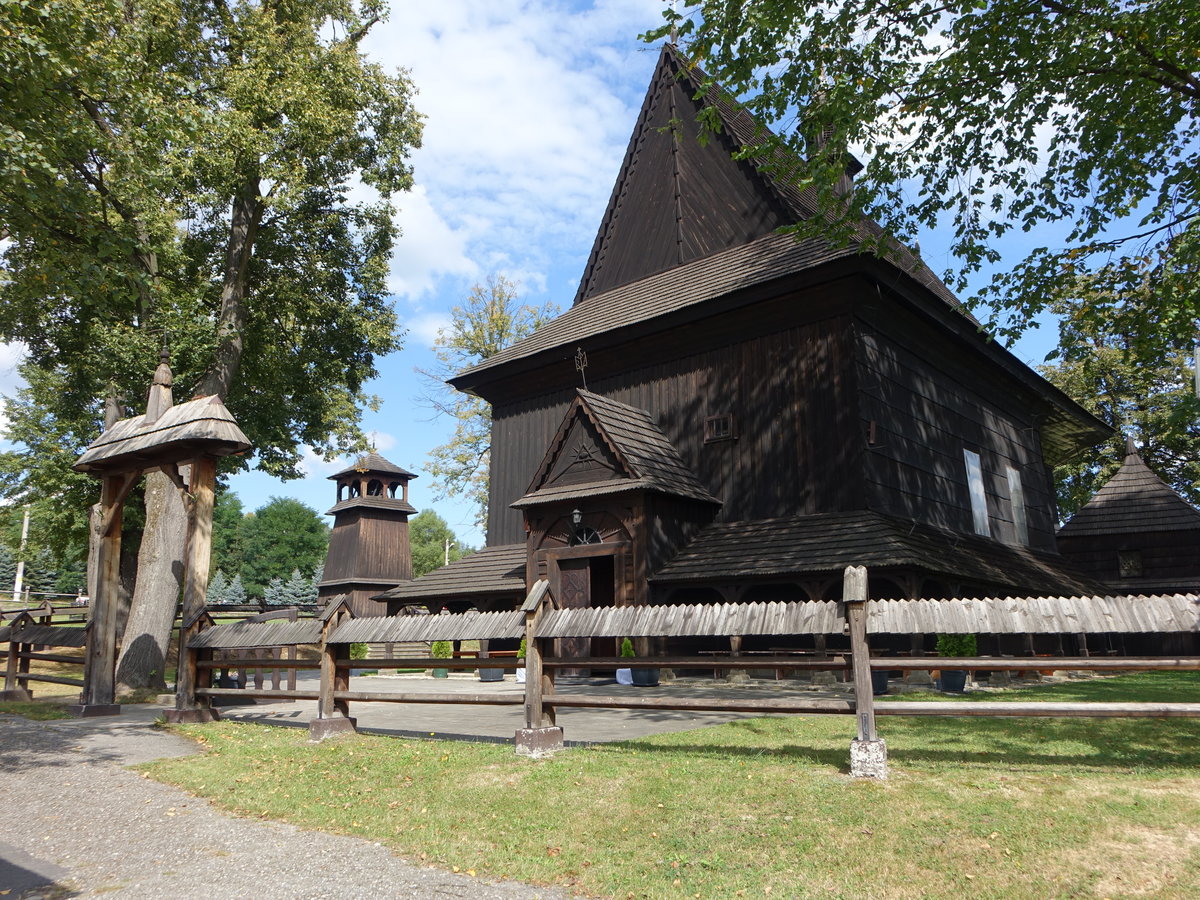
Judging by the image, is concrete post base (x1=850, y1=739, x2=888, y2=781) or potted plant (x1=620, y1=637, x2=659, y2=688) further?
potted plant (x1=620, y1=637, x2=659, y2=688)

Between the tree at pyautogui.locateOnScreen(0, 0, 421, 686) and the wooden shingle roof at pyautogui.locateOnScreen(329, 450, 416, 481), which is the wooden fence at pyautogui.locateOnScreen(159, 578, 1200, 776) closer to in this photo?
the tree at pyautogui.locateOnScreen(0, 0, 421, 686)

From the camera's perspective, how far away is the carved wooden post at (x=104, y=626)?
37.9 ft

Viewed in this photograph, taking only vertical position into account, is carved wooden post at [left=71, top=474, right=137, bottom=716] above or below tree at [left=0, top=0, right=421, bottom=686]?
below

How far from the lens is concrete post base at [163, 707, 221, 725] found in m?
10.8

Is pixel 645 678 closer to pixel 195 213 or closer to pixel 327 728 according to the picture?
pixel 327 728

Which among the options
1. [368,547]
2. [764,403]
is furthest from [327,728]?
[368,547]

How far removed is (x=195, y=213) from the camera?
1933 centimetres

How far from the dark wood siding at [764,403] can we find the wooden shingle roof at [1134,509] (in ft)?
55.7

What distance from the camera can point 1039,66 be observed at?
12.0 m

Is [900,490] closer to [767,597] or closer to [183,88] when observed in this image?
[767,597]

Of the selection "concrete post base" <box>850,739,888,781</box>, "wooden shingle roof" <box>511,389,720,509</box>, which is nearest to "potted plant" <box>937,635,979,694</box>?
"wooden shingle roof" <box>511,389,720,509</box>

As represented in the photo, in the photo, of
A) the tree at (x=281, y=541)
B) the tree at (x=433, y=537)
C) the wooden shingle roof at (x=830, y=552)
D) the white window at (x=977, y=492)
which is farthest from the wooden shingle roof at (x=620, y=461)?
the tree at (x=433, y=537)

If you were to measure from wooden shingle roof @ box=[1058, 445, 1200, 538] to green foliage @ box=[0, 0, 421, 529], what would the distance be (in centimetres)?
2442

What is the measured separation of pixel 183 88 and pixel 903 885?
1887 centimetres
